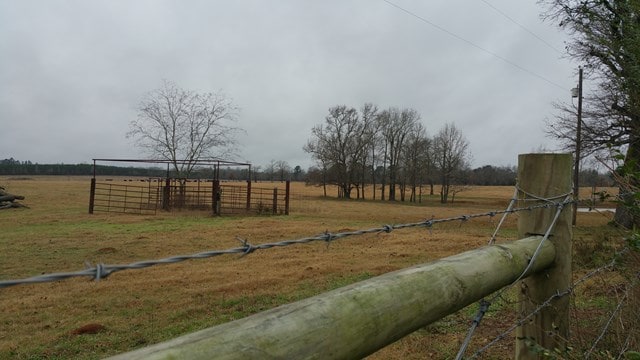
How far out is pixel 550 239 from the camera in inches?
92.2

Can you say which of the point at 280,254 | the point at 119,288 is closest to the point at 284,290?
the point at 119,288

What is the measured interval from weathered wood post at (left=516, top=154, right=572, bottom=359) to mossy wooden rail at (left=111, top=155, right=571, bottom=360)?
1.37ft

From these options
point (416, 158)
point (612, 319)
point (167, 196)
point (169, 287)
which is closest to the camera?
point (612, 319)

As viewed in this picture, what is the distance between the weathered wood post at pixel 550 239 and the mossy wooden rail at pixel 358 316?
418 millimetres

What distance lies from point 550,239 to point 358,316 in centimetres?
158

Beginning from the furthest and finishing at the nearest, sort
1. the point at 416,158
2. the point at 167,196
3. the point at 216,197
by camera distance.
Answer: the point at 416,158 → the point at 167,196 → the point at 216,197

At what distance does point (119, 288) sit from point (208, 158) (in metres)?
27.3

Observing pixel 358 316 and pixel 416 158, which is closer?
pixel 358 316

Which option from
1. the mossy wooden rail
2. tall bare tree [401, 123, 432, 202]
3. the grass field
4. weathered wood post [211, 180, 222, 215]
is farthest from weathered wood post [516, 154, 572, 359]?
tall bare tree [401, 123, 432, 202]

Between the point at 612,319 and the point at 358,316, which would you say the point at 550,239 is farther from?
the point at 358,316

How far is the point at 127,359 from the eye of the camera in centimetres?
81

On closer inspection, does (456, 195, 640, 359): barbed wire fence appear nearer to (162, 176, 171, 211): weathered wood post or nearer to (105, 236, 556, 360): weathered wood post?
(105, 236, 556, 360): weathered wood post

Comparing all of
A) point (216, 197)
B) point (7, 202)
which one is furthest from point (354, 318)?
point (7, 202)

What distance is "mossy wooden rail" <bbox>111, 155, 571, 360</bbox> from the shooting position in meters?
0.92
